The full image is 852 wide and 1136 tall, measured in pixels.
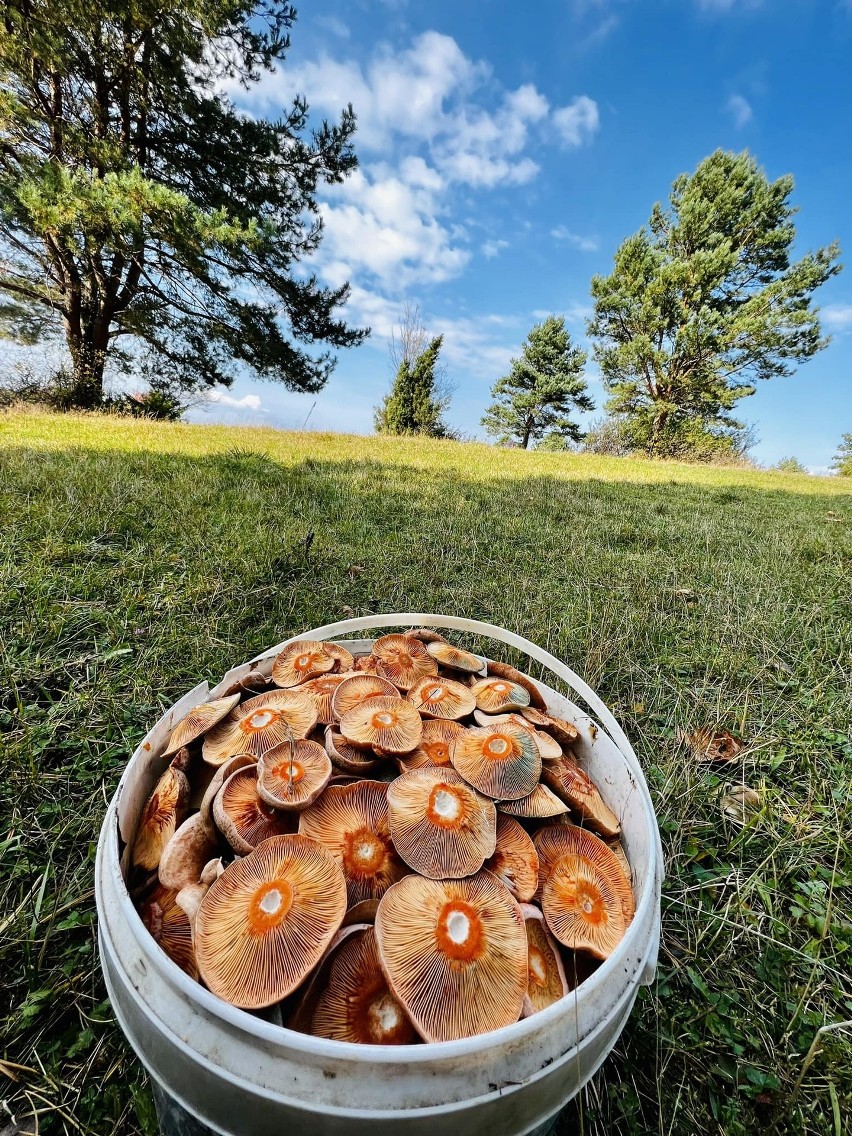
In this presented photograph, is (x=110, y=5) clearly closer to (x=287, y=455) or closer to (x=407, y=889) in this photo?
(x=287, y=455)

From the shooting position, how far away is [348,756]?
0.72 m

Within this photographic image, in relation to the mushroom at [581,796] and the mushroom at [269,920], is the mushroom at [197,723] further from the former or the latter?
the mushroom at [581,796]

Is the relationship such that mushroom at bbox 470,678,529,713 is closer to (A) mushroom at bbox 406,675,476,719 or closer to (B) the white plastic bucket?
(A) mushroom at bbox 406,675,476,719

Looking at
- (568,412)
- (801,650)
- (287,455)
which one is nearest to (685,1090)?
(801,650)

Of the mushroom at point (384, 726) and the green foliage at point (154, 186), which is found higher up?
the green foliage at point (154, 186)

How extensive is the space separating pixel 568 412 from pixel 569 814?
22706 millimetres

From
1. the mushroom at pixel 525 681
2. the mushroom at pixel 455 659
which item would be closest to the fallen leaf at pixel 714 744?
the mushroom at pixel 525 681

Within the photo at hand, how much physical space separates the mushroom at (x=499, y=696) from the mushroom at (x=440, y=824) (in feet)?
0.63

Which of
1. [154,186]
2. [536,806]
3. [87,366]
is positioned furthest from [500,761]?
[87,366]

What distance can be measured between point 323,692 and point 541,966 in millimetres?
510

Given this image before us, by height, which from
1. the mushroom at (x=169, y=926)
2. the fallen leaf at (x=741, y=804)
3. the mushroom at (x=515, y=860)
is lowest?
the fallen leaf at (x=741, y=804)

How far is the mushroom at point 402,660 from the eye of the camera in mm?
930

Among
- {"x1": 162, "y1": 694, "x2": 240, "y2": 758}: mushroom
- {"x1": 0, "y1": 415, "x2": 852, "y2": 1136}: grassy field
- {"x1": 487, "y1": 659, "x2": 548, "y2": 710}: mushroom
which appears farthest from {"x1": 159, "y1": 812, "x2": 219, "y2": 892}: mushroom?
{"x1": 487, "y1": 659, "x2": 548, "y2": 710}: mushroom

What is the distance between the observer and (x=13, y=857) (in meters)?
0.89
